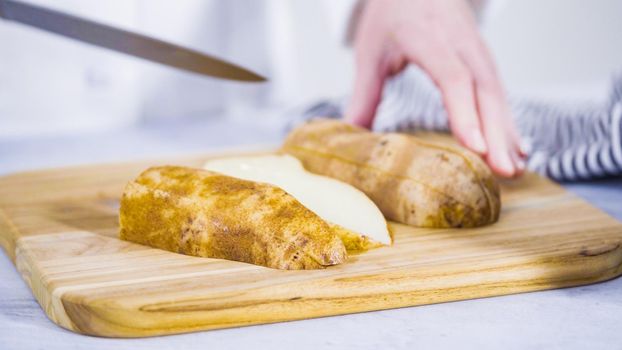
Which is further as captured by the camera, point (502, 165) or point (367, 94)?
point (367, 94)

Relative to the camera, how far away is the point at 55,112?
2.75 meters

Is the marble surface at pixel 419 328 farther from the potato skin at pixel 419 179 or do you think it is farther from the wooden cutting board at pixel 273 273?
the potato skin at pixel 419 179

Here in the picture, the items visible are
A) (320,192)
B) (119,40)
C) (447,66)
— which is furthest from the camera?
(447,66)

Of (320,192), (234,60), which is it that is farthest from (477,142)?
(234,60)

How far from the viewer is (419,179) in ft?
4.93

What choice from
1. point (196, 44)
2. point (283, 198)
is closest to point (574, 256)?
point (283, 198)

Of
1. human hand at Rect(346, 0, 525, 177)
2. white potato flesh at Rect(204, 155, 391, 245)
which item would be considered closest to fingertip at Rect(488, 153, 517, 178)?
human hand at Rect(346, 0, 525, 177)

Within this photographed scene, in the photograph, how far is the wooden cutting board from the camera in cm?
112

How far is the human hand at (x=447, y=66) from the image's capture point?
1.80m

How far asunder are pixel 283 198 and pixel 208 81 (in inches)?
72.2

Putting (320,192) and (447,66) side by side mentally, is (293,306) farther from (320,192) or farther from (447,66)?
(447,66)

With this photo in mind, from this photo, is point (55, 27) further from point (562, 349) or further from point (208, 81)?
point (208, 81)

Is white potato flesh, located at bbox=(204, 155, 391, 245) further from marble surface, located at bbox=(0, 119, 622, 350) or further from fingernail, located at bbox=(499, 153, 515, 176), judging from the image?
fingernail, located at bbox=(499, 153, 515, 176)

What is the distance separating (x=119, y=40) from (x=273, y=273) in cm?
69
